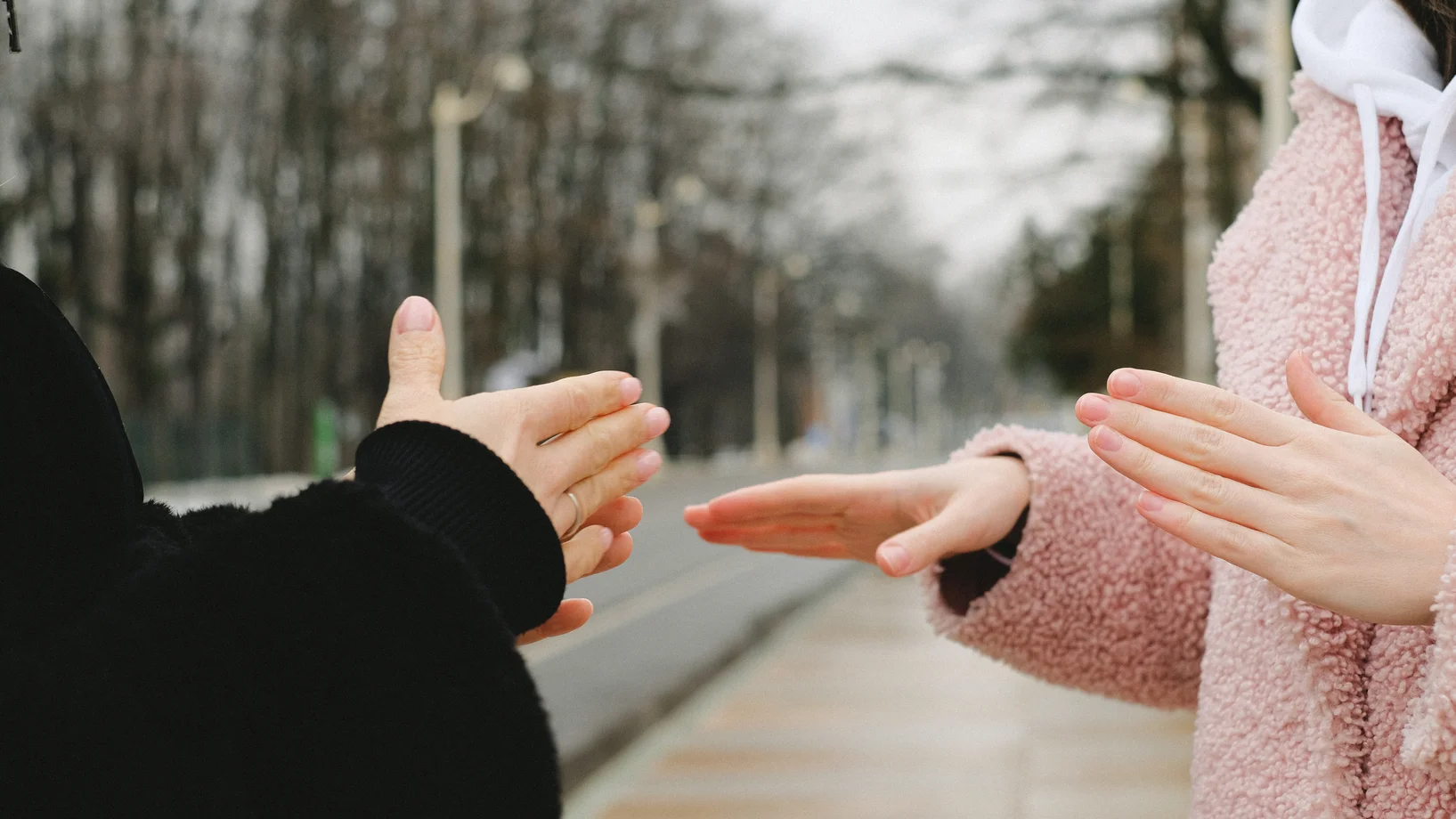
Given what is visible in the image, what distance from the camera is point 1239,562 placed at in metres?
1.26

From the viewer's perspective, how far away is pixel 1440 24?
1.50 meters

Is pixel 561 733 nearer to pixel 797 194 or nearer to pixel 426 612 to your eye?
pixel 426 612

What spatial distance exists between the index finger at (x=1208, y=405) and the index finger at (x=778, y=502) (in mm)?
512

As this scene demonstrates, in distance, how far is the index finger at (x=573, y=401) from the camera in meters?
1.29

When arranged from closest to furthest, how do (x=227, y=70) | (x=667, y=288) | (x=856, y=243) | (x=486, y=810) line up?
(x=486, y=810), (x=227, y=70), (x=667, y=288), (x=856, y=243)

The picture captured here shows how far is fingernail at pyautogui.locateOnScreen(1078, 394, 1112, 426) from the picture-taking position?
1307 millimetres

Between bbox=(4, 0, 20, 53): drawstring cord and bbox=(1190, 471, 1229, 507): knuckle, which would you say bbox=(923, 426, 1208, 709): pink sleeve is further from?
bbox=(4, 0, 20, 53): drawstring cord

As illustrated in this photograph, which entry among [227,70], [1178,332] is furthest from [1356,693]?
[1178,332]

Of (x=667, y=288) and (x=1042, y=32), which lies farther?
(x=667, y=288)

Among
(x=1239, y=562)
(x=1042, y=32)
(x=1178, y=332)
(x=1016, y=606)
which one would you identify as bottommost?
(x=1178, y=332)

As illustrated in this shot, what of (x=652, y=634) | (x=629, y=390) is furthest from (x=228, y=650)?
(x=652, y=634)

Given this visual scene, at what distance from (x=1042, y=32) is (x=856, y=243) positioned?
46804 millimetres

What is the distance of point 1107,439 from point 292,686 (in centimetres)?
69

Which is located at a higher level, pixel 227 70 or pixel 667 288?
pixel 227 70
